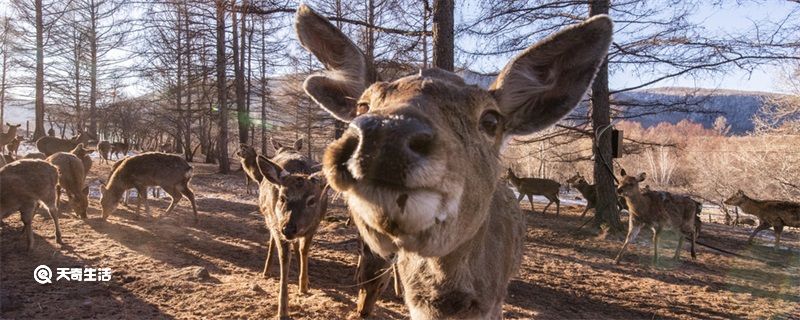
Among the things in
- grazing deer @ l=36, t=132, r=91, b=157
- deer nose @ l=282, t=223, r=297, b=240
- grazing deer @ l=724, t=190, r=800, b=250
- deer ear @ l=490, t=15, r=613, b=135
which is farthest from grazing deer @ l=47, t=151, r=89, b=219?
grazing deer @ l=724, t=190, r=800, b=250

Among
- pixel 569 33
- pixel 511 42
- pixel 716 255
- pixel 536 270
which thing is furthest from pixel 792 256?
pixel 569 33

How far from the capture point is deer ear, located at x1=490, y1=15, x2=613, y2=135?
2.56 meters

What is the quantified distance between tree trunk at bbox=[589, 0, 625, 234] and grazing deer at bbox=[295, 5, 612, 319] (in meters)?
7.67

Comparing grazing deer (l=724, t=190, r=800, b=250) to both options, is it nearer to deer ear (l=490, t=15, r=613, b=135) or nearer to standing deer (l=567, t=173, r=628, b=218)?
standing deer (l=567, t=173, r=628, b=218)

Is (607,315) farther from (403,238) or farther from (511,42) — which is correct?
(511,42)

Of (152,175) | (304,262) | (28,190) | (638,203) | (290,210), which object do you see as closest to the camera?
(290,210)

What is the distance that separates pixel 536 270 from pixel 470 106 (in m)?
6.38

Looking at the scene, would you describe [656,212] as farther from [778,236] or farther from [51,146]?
[51,146]

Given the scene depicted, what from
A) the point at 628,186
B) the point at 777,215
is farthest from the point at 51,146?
the point at 777,215

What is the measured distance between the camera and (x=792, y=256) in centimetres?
1092

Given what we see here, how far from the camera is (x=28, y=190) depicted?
772 cm

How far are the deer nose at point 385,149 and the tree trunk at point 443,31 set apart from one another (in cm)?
687

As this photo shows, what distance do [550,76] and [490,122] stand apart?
1.94ft

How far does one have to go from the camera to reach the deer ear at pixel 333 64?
116 inches
